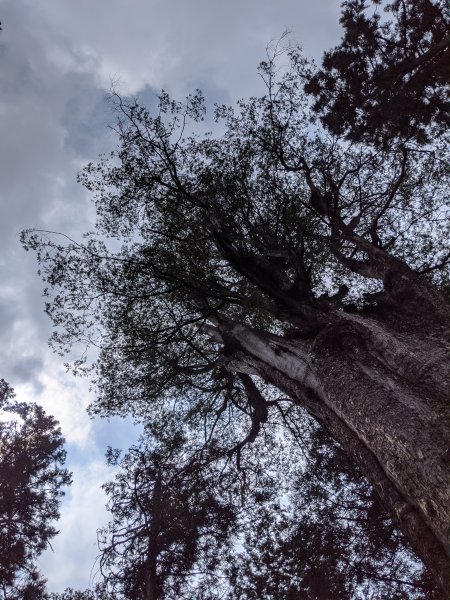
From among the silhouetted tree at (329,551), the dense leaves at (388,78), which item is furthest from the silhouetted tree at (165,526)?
the dense leaves at (388,78)

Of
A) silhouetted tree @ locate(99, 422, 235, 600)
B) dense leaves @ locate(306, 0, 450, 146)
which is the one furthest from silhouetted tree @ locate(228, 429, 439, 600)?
dense leaves @ locate(306, 0, 450, 146)

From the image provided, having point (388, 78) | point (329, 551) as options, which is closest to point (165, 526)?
point (329, 551)

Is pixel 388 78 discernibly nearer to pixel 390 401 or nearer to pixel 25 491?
pixel 390 401

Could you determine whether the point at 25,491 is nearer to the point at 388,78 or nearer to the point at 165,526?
the point at 165,526

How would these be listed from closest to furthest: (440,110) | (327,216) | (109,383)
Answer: (440,110) → (327,216) → (109,383)

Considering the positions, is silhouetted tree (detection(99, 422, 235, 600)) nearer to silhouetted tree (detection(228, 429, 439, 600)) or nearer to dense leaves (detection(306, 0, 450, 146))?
silhouetted tree (detection(228, 429, 439, 600))

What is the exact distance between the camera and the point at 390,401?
4.33 metres

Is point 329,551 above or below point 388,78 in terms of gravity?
below

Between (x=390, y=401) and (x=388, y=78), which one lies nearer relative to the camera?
(x=390, y=401)

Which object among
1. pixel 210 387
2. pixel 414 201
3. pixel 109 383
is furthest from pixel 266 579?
pixel 414 201

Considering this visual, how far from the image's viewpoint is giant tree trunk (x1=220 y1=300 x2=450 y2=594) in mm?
3428

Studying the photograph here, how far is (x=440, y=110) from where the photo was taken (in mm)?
9086

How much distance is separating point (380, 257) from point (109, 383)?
7673 mm

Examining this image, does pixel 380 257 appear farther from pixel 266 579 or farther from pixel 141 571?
pixel 141 571
